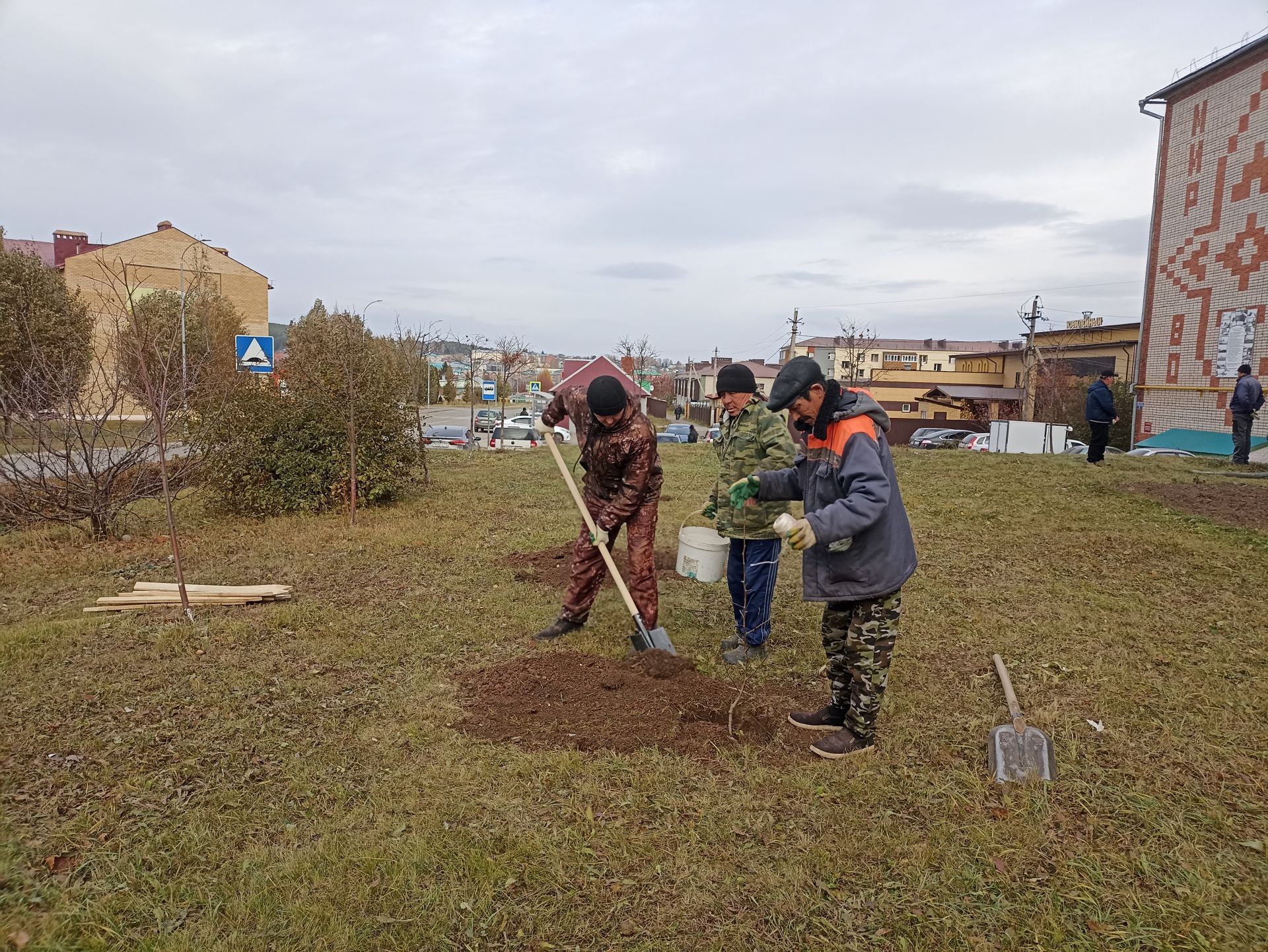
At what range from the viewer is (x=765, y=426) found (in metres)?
4.63

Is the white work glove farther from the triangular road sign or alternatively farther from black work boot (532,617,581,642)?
the triangular road sign

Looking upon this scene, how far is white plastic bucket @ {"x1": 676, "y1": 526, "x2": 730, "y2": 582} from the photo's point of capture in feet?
16.2

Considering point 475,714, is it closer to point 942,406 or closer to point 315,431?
point 315,431

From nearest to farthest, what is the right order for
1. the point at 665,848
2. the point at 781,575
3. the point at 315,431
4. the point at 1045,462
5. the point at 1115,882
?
the point at 1115,882, the point at 665,848, the point at 781,575, the point at 315,431, the point at 1045,462

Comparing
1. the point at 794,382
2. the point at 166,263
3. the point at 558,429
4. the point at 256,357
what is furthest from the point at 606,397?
the point at 166,263

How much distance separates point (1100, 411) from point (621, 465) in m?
10.4

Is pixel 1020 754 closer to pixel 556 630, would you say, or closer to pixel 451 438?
pixel 556 630

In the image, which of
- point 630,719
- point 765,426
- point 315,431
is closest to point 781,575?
point 765,426

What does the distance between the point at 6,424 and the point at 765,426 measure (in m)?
7.74

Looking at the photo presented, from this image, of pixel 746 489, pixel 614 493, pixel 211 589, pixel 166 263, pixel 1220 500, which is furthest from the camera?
pixel 166 263

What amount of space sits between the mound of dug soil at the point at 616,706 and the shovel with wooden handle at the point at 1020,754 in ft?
3.07

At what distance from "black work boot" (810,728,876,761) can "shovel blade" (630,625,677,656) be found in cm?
120

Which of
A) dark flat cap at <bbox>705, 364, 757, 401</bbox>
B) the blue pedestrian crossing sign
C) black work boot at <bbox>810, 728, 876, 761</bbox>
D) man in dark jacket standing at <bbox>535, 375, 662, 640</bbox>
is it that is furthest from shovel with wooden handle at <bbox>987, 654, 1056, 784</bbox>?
the blue pedestrian crossing sign

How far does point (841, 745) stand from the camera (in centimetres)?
348
